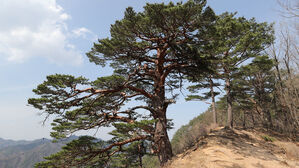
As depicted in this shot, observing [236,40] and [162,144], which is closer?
[162,144]

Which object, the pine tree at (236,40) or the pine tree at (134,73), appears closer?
the pine tree at (134,73)

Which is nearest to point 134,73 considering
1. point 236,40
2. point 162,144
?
point 162,144

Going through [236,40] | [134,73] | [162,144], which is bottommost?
[162,144]

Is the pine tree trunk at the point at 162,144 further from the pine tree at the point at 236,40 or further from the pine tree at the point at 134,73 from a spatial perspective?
the pine tree at the point at 236,40

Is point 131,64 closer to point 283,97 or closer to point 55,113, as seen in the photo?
point 55,113

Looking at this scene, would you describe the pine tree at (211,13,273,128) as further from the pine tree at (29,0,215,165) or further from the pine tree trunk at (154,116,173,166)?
the pine tree trunk at (154,116,173,166)

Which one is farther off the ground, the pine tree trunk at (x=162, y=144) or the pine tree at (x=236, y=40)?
the pine tree at (x=236, y=40)

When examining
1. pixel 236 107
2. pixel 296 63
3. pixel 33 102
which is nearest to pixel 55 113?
pixel 33 102

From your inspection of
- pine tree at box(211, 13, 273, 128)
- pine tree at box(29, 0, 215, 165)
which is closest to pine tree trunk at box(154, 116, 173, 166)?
pine tree at box(29, 0, 215, 165)

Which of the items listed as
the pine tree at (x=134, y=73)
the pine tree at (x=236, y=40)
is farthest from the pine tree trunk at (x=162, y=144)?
the pine tree at (x=236, y=40)

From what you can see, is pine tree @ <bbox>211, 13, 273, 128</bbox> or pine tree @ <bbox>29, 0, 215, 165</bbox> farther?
pine tree @ <bbox>211, 13, 273, 128</bbox>

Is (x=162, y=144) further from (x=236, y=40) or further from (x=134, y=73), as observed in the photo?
(x=236, y=40)

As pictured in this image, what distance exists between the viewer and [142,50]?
9.79 meters

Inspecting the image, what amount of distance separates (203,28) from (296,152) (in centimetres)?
891
